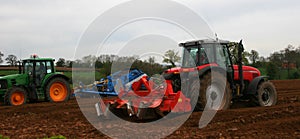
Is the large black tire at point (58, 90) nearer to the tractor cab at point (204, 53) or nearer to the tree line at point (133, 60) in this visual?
the tree line at point (133, 60)

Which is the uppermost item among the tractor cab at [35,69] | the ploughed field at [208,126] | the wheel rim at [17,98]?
the tractor cab at [35,69]

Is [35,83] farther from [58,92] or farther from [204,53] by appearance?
[204,53]

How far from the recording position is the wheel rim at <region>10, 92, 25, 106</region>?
12100mm

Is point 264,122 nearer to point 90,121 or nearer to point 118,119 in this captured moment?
point 118,119

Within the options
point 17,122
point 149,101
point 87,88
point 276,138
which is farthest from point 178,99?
point 87,88

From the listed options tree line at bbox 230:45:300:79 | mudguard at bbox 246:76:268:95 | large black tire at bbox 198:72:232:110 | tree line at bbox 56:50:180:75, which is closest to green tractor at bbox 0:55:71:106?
tree line at bbox 56:50:180:75

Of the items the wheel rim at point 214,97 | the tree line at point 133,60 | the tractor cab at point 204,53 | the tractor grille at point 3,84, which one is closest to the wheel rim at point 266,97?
the tractor cab at point 204,53

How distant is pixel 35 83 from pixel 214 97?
7668mm

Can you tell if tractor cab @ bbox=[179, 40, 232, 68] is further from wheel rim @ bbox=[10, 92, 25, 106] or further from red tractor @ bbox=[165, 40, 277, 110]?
wheel rim @ bbox=[10, 92, 25, 106]

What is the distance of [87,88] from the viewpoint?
46.9 feet

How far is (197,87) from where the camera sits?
7.80 meters

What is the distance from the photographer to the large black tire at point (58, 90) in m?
13.0

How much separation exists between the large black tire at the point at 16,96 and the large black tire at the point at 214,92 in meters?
7.31

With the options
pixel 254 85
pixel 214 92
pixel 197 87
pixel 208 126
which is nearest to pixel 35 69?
pixel 197 87
